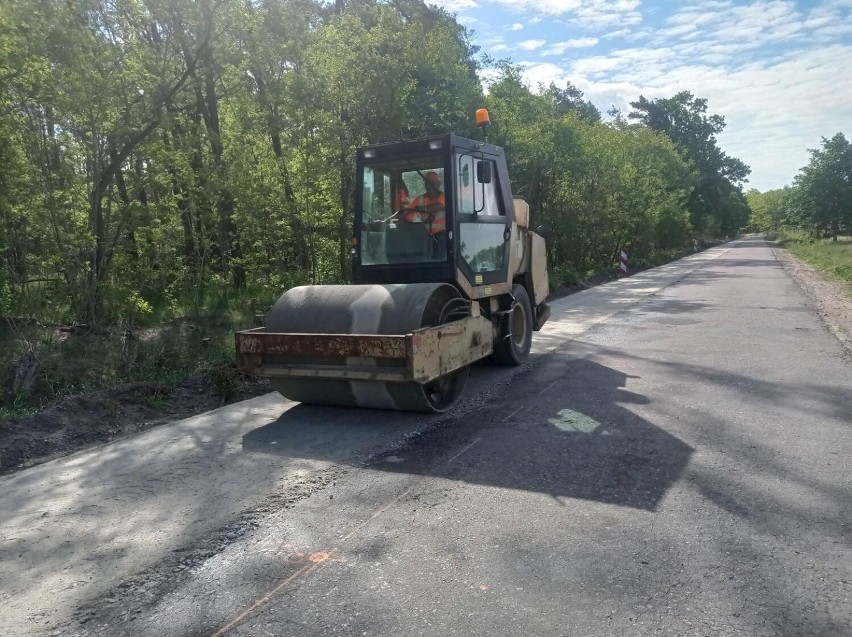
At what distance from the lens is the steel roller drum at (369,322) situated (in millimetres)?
6359

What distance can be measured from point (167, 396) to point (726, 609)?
6.30 metres

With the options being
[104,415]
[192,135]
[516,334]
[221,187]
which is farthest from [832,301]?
[104,415]

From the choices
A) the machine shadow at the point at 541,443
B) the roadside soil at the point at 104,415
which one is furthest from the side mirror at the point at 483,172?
the roadside soil at the point at 104,415

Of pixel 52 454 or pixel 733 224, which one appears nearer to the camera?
pixel 52 454

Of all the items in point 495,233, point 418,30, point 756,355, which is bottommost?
point 756,355

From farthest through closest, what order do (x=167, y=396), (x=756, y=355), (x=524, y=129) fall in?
(x=524, y=129)
(x=756, y=355)
(x=167, y=396)

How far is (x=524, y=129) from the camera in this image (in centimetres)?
2242

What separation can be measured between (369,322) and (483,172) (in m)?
2.56

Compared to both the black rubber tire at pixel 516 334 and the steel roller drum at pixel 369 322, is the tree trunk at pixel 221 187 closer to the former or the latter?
the steel roller drum at pixel 369 322

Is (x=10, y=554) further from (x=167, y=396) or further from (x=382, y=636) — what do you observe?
(x=167, y=396)

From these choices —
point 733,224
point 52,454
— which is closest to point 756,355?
point 52,454

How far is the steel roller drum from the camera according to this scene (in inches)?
250

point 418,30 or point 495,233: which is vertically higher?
point 418,30

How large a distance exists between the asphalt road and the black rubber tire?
1.25 metres
